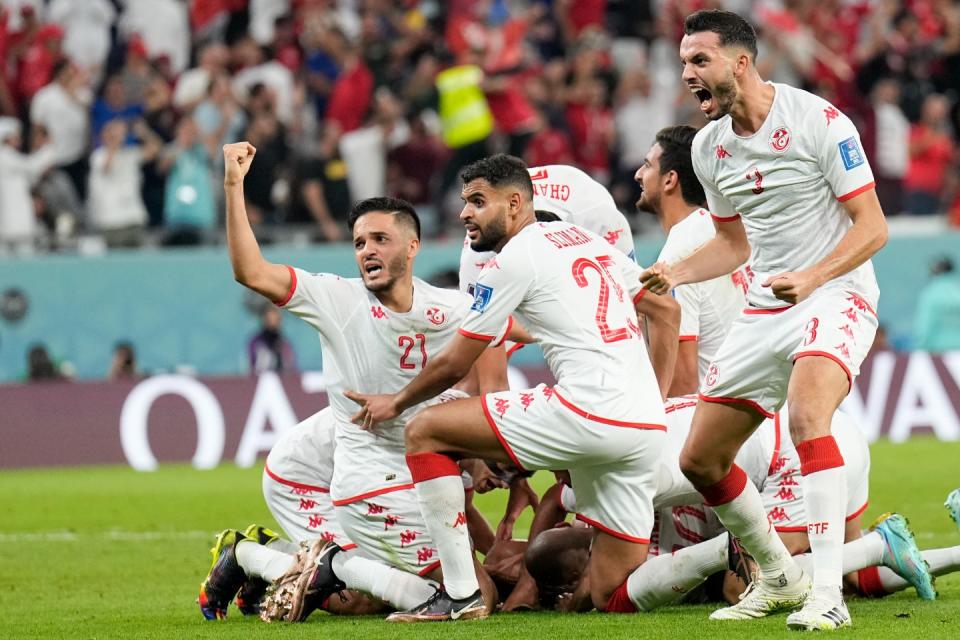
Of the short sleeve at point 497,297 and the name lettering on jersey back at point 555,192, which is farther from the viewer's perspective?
the name lettering on jersey back at point 555,192

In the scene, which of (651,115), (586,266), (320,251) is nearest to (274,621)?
(586,266)

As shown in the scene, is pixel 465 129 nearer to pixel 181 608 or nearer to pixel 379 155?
pixel 379 155

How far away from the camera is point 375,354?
23.9 feet

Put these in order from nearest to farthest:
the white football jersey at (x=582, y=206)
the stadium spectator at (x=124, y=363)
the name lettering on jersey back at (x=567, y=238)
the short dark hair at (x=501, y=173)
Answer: the name lettering on jersey back at (x=567, y=238)
the short dark hair at (x=501, y=173)
the white football jersey at (x=582, y=206)
the stadium spectator at (x=124, y=363)

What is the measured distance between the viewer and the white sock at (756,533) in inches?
259

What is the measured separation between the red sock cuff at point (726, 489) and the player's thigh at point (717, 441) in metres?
0.03

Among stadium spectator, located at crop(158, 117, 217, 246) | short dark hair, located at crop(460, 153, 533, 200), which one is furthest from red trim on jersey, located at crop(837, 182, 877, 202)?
stadium spectator, located at crop(158, 117, 217, 246)

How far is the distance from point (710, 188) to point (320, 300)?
185cm

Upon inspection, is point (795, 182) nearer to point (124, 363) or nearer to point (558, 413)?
point (558, 413)

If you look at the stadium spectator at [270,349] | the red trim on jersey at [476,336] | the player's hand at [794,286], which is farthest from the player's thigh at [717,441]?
the stadium spectator at [270,349]

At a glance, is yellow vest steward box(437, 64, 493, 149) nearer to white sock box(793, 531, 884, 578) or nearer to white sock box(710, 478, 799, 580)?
white sock box(793, 531, 884, 578)

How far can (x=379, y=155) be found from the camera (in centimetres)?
1752

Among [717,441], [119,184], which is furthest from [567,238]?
[119,184]

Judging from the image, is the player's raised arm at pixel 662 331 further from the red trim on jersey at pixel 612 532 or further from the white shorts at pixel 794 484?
the red trim on jersey at pixel 612 532
